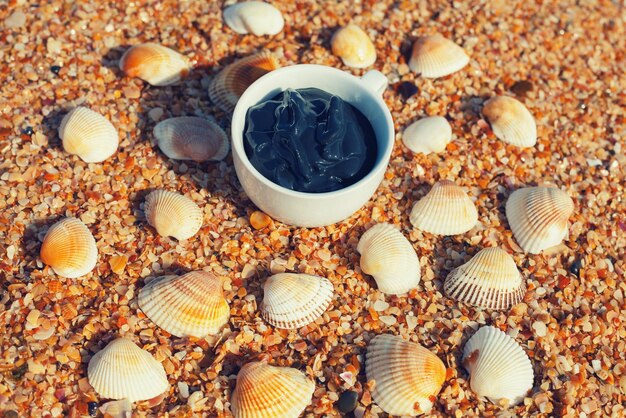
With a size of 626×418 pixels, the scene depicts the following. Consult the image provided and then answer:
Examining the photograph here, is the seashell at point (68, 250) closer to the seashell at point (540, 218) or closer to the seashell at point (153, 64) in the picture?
the seashell at point (153, 64)

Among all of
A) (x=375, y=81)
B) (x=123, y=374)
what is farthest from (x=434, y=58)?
(x=123, y=374)

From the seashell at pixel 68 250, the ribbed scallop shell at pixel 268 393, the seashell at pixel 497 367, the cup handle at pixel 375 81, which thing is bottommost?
the seashell at pixel 497 367

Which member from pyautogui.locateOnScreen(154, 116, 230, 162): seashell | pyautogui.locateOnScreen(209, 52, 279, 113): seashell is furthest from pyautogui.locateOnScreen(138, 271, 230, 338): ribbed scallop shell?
pyautogui.locateOnScreen(209, 52, 279, 113): seashell

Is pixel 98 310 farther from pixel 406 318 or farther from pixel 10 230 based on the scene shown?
pixel 406 318

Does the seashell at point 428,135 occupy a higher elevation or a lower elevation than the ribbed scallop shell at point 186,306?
higher

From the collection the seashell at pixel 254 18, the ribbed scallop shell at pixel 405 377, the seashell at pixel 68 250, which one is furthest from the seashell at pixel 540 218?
the seashell at pixel 68 250

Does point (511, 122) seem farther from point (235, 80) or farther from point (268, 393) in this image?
point (268, 393)
